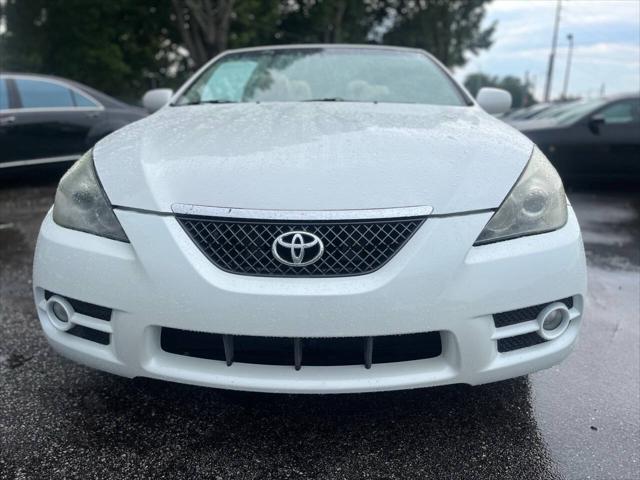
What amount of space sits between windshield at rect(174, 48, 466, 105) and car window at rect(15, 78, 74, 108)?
3.60 m

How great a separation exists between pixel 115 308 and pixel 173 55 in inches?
951

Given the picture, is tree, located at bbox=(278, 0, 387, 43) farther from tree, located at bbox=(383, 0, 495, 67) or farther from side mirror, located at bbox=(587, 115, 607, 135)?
side mirror, located at bbox=(587, 115, 607, 135)

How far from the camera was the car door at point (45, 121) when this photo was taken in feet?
18.6

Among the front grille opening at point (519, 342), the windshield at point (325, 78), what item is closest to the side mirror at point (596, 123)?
the windshield at point (325, 78)

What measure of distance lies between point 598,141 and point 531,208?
5.01 m

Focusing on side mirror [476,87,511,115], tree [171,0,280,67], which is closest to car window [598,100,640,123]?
side mirror [476,87,511,115]

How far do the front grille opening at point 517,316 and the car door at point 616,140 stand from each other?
506 centimetres

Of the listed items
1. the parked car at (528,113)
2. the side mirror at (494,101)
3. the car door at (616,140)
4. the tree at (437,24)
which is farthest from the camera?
the tree at (437,24)

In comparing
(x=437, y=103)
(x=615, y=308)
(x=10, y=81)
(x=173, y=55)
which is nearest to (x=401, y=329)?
(x=437, y=103)

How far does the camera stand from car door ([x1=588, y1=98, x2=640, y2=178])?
5895 mm

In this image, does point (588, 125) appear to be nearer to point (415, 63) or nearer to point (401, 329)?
point (415, 63)

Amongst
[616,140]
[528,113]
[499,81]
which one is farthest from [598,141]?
[499,81]

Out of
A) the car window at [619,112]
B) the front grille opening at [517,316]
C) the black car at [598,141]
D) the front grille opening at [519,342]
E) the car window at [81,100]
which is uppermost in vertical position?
the front grille opening at [517,316]

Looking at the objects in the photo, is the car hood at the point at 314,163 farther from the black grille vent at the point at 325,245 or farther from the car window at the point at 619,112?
the car window at the point at 619,112
